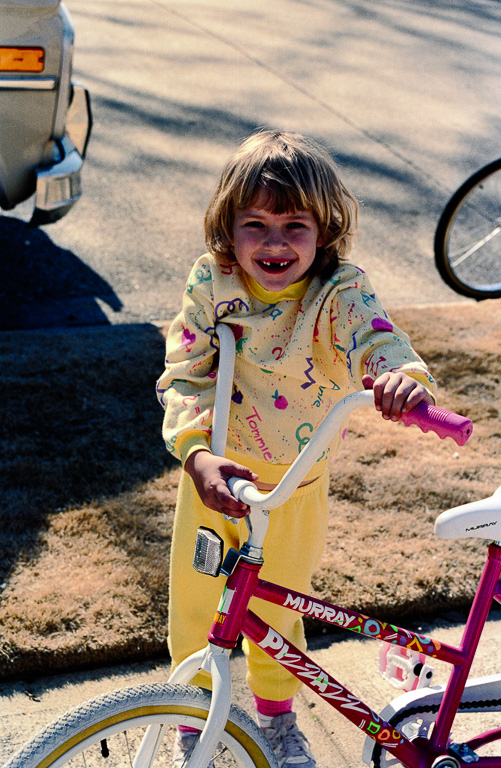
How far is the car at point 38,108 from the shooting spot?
11.7ft

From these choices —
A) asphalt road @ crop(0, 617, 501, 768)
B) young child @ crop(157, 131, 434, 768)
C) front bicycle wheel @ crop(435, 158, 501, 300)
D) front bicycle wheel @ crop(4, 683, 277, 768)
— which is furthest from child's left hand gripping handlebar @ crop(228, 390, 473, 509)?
front bicycle wheel @ crop(435, 158, 501, 300)

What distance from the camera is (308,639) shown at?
97.9 inches

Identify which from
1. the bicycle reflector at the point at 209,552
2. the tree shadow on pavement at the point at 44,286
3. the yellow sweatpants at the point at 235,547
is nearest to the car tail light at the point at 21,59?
the tree shadow on pavement at the point at 44,286

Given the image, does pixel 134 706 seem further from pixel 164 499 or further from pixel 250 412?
pixel 164 499

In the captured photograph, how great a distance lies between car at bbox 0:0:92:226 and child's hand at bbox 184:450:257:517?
272cm

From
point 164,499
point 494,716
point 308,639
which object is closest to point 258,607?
point 308,639

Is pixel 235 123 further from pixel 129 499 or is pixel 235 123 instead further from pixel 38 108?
pixel 129 499

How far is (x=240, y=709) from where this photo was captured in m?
1.53

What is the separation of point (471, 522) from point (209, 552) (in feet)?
1.69

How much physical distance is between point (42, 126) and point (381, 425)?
2103mm

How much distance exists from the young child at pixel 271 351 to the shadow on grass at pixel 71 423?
3.36 ft

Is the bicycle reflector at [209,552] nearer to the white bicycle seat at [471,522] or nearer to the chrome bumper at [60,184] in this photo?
the white bicycle seat at [471,522]

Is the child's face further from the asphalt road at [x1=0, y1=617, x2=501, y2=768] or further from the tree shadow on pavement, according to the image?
the tree shadow on pavement

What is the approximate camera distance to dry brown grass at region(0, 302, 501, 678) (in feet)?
7.86
